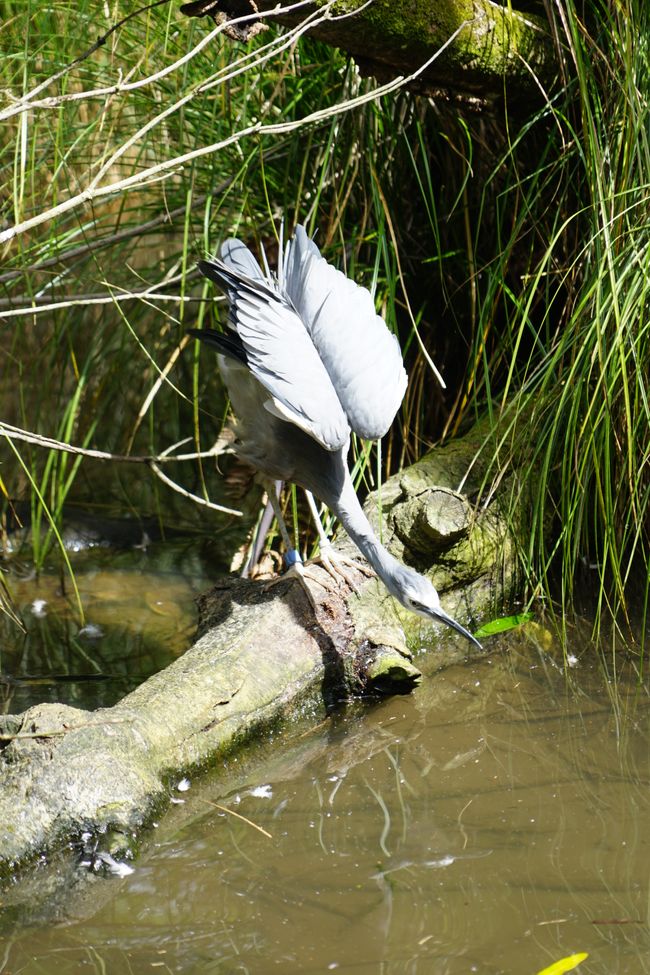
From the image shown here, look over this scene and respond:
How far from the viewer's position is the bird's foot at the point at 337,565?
2.69 meters

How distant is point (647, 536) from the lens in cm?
289

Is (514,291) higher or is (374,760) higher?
(514,291)

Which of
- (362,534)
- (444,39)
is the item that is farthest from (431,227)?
(362,534)

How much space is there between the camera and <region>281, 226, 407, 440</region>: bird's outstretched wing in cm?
260

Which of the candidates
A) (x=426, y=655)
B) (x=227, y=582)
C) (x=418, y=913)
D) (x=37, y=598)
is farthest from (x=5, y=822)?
(x=37, y=598)

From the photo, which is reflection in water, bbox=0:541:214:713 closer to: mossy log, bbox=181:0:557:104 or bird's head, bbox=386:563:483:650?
bird's head, bbox=386:563:483:650

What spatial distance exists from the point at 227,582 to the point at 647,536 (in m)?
1.20

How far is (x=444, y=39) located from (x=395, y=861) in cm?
200

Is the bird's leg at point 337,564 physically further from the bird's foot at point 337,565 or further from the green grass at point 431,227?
the green grass at point 431,227

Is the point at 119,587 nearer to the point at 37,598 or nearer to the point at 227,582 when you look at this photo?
the point at 37,598

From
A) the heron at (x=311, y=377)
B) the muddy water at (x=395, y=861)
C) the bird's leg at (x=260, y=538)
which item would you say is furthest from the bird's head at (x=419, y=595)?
the bird's leg at (x=260, y=538)

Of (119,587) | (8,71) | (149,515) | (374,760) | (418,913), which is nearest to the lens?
(418,913)

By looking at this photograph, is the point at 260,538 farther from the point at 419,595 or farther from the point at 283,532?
the point at 419,595

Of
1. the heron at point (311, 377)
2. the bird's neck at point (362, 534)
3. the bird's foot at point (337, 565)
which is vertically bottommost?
the bird's foot at point (337, 565)
